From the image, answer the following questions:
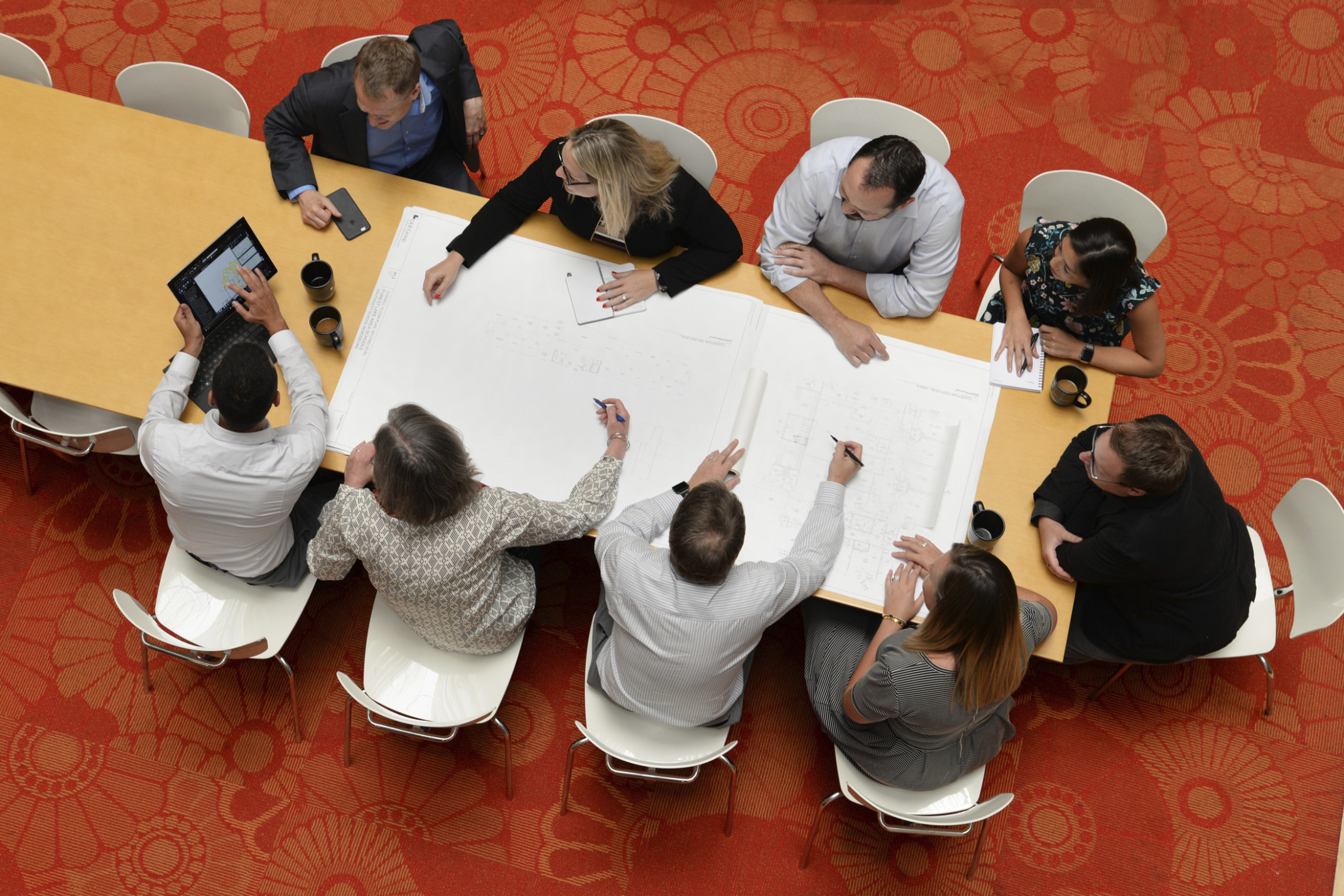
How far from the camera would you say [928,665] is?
8.13 feet

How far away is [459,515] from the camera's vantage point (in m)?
2.49

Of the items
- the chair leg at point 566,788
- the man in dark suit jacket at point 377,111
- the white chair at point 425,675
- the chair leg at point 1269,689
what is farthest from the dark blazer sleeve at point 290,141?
the chair leg at point 1269,689

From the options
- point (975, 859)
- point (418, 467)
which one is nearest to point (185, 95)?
point (418, 467)

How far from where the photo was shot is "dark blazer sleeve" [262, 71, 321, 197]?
299cm

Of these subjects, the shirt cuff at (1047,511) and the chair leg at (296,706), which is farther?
the chair leg at (296,706)

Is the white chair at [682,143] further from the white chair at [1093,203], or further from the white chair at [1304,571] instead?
the white chair at [1304,571]

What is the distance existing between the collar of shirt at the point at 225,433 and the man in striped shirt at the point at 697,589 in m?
1.08

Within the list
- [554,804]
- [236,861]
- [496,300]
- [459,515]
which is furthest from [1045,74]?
[236,861]

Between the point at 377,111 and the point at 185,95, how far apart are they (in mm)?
925

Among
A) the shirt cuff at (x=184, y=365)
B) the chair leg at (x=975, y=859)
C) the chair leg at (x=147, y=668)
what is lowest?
the chair leg at (x=147, y=668)

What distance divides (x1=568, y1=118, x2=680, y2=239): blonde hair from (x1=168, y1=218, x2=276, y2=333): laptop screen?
111 centimetres

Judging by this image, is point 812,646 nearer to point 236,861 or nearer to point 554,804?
point 554,804

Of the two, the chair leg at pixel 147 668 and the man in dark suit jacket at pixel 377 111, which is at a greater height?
the man in dark suit jacket at pixel 377 111

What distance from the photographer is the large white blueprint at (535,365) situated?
2.77m
